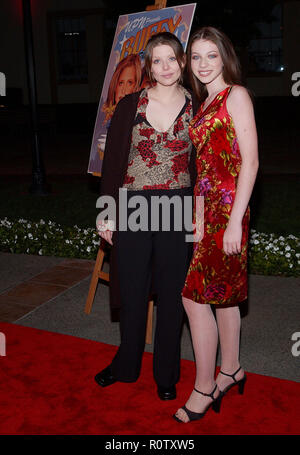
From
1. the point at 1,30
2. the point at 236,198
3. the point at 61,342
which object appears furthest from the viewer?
the point at 1,30

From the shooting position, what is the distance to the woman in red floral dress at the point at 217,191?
249cm

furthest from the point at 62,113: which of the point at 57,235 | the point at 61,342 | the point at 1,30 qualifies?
the point at 61,342

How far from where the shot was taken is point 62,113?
21188 mm

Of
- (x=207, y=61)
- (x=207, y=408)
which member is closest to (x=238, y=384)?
(x=207, y=408)

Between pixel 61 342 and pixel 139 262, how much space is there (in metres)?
1.19

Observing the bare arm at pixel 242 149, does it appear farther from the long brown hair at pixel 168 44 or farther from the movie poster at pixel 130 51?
the movie poster at pixel 130 51

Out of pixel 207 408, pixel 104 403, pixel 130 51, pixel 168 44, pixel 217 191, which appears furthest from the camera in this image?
pixel 130 51

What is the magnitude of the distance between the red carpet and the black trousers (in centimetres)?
15

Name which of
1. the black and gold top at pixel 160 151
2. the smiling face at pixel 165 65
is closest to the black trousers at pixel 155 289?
the black and gold top at pixel 160 151

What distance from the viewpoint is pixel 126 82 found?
3756 millimetres

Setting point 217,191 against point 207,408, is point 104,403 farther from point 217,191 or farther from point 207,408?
point 217,191

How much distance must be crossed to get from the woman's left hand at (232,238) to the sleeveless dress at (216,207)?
43mm

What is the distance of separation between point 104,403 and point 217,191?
51.2 inches

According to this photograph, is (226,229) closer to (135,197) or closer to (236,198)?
(236,198)
